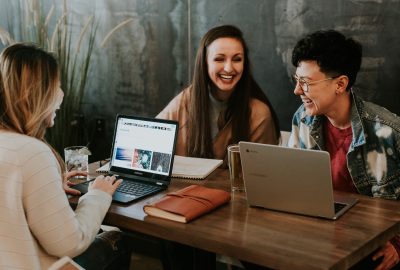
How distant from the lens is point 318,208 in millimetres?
1756

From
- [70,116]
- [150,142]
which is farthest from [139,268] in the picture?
[150,142]

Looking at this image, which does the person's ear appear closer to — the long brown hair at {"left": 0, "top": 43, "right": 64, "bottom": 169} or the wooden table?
the wooden table

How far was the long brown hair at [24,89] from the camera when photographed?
165 centimetres

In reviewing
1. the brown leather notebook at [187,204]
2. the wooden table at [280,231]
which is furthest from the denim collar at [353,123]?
the brown leather notebook at [187,204]

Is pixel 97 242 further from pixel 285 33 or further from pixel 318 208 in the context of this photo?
pixel 285 33

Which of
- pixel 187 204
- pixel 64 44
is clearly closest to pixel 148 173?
pixel 187 204

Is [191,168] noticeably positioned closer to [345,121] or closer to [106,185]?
[106,185]

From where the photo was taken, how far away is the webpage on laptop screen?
218 centimetres

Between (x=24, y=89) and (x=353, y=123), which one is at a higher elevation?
(x=24, y=89)

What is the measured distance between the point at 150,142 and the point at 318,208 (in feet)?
2.38

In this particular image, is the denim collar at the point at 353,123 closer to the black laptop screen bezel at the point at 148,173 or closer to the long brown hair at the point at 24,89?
the black laptop screen bezel at the point at 148,173

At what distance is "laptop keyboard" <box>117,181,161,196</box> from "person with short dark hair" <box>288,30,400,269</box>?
25.4 inches

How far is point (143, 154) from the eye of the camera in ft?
7.33

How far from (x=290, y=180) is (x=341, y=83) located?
0.58 m
